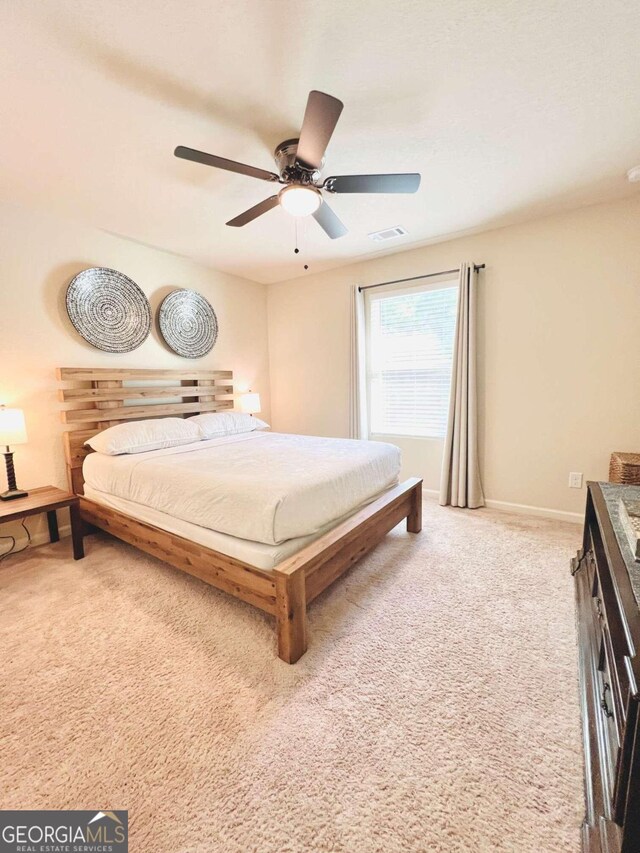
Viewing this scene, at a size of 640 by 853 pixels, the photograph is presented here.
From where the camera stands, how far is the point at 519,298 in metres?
3.11

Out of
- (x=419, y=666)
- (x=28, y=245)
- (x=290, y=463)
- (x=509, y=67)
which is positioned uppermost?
(x=509, y=67)

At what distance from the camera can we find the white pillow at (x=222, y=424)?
3.37 metres

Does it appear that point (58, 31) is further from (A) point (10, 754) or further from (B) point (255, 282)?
(B) point (255, 282)

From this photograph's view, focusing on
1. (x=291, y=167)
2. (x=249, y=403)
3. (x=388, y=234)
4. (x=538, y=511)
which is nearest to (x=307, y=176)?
(x=291, y=167)

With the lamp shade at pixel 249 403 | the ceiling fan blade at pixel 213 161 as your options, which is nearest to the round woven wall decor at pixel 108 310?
the lamp shade at pixel 249 403

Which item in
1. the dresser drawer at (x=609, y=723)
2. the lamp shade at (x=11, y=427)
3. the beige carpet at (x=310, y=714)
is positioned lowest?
the beige carpet at (x=310, y=714)

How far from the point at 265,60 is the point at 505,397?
2.97 m

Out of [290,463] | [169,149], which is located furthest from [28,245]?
[290,463]

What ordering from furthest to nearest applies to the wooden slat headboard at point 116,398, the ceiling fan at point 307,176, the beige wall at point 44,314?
the wooden slat headboard at point 116,398 < the beige wall at point 44,314 < the ceiling fan at point 307,176

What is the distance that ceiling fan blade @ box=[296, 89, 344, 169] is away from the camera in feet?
4.47

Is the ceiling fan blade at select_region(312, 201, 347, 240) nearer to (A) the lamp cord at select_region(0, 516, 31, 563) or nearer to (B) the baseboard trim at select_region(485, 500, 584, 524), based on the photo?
(B) the baseboard trim at select_region(485, 500, 584, 524)

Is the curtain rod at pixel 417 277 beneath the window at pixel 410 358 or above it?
above

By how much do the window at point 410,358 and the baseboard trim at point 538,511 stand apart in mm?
867

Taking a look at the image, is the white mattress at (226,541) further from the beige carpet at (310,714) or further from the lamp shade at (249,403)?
the lamp shade at (249,403)
